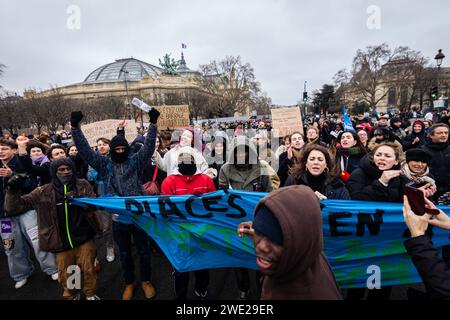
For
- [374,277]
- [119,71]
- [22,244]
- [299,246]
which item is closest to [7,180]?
[22,244]

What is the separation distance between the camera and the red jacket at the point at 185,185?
2.79 meters

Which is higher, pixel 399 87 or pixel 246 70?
pixel 246 70

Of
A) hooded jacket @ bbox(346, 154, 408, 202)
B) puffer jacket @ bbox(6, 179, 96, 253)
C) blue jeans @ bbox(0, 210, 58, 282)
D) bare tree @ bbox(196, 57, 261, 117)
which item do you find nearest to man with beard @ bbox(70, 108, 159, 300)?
puffer jacket @ bbox(6, 179, 96, 253)

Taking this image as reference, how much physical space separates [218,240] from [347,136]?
3037mm

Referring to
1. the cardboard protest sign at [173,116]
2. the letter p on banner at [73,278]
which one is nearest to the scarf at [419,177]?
the letter p on banner at [73,278]

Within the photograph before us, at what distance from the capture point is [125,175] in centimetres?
284

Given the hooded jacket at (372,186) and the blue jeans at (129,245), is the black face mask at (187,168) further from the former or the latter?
the hooded jacket at (372,186)

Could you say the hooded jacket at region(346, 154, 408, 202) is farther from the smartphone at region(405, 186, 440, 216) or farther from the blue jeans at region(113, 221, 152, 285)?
the blue jeans at region(113, 221, 152, 285)

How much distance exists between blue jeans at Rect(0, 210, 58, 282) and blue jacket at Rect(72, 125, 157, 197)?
126cm

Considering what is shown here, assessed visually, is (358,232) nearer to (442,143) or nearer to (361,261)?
(361,261)

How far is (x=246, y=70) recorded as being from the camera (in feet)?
142

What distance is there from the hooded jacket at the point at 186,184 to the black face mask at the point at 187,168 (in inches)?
2.1
